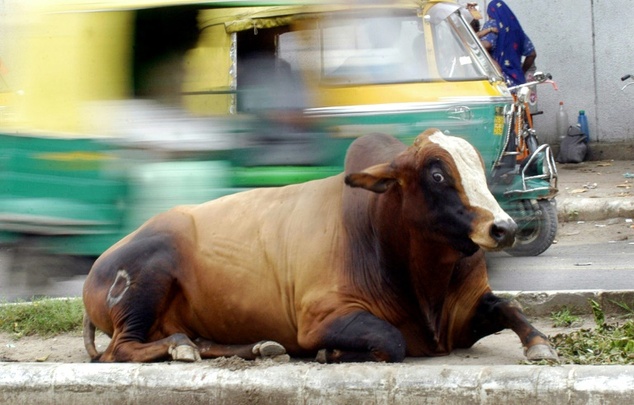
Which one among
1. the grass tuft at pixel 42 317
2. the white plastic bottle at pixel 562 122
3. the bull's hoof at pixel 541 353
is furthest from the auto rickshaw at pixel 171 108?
the white plastic bottle at pixel 562 122

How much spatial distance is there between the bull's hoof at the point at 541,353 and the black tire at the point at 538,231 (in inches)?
181

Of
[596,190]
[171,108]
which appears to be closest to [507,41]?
[596,190]

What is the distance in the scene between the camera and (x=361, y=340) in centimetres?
482

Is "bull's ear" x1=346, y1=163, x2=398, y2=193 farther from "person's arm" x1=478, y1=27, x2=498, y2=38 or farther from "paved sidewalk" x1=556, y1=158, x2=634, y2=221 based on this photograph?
"person's arm" x1=478, y1=27, x2=498, y2=38

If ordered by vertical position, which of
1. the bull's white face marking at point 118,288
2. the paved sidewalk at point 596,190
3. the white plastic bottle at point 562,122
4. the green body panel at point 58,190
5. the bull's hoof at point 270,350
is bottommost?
the paved sidewalk at point 596,190

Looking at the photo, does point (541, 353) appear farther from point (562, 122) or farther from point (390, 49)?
point (562, 122)

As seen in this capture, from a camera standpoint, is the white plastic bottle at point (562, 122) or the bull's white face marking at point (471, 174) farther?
the white plastic bottle at point (562, 122)

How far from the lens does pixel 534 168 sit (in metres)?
9.54

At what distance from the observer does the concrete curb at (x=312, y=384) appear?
4156 mm

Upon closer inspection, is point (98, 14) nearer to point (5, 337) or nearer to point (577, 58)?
point (5, 337)

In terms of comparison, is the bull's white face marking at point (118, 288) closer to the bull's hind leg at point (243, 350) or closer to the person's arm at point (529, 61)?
the bull's hind leg at point (243, 350)

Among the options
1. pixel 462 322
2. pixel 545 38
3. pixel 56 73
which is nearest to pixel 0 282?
pixel 56 73

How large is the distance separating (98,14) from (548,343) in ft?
12.2

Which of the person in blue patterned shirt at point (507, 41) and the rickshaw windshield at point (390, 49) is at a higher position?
the rickshaw windshield at point (390, 49)
